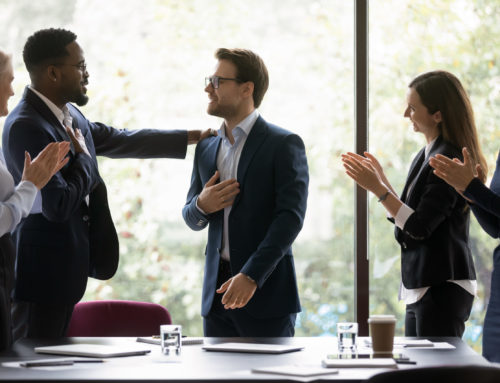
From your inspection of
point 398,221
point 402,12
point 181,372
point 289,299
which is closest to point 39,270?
point 289,299

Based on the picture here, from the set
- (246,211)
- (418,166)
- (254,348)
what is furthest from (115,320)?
(418,166)

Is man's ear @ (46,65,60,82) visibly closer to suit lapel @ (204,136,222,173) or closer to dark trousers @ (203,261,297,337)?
suit lapel @ (204,136,222,173)

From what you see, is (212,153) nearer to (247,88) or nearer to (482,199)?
(247,88)

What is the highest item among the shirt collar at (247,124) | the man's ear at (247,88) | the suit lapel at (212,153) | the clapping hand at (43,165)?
the man's ear at (247,88)

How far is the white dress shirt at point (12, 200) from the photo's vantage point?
8.27 feet

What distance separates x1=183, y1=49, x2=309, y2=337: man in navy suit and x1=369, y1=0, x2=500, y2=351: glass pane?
953mm

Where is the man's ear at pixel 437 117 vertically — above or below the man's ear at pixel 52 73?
below

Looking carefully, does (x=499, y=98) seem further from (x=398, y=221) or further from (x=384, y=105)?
(x=398, y=221)

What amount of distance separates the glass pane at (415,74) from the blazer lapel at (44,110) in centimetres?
168

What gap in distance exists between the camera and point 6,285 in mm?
2545

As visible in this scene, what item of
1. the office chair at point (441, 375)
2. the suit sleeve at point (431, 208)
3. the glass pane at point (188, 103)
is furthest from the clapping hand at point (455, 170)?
the office chair at point (441, 375)

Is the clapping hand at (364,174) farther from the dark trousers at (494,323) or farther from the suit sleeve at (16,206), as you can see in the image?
the suit sleeve at (16,206)

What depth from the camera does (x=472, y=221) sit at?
4.06m

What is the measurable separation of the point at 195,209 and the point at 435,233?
3.29ft
